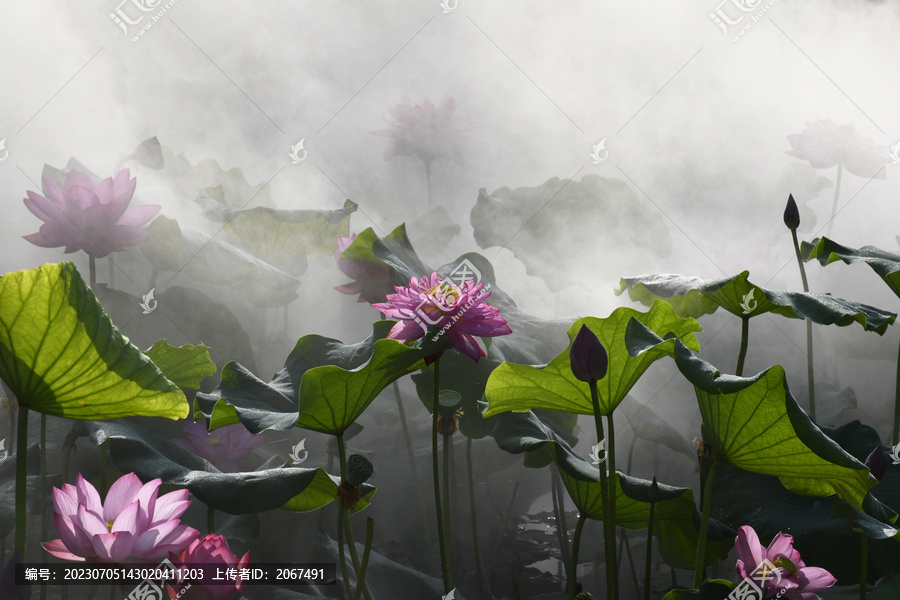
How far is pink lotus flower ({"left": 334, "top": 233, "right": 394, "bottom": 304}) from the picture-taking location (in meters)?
1.05

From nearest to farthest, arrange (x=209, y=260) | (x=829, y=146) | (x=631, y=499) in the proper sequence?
(x=631, y=499) < (x=209, y=260) < (x=829, y=146)

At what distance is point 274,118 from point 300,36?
0.27 metres

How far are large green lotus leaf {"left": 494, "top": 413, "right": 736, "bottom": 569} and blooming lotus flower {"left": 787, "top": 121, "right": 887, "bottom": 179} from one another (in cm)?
115

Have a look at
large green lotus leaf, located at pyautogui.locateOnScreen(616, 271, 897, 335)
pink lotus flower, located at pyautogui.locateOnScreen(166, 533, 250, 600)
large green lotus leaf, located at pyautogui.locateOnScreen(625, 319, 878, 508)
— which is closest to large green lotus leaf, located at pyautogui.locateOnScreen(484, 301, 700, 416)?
large green lotus leaf, located at pyautogui.locateOnScreen(625, 319, 878, 508)

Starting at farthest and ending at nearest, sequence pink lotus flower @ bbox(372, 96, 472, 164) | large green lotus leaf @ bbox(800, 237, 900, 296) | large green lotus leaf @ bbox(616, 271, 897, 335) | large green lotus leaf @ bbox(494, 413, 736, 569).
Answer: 1. pink lotus flower @ bbox(372, 96, 472, 164)
2. large green lotus leaf @ bbox(800, 237, 900, 296)
3. large green lotus leaf @ bbox(616, 271, 897, 335)
4. large green lotus leaf @ bbox(494, 413, 736, 569)

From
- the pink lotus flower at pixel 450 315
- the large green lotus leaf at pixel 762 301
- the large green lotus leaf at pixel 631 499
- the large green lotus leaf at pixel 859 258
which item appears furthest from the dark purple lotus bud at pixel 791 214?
the pink lotus flower at pixel 450 315

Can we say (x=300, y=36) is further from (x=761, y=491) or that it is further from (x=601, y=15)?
(x=761, y=491)

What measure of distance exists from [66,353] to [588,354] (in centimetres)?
47

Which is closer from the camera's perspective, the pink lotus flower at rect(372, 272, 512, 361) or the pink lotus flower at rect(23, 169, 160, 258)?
the pink lotus flower at rect(372, 272, 512, 361)

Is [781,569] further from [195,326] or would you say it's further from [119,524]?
[195,326]

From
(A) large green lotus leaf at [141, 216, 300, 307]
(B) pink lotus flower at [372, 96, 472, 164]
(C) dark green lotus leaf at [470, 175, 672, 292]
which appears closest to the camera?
(A) large green lotus leaf at [141, 216, 300, 307]

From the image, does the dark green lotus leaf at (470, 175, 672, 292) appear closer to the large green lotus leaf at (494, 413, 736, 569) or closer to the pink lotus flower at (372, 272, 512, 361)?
the large green lotus leaf at (494, 413, 736, 569)

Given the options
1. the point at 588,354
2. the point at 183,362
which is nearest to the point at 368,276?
the point at 183,362

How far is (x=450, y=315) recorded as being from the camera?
668 mm
